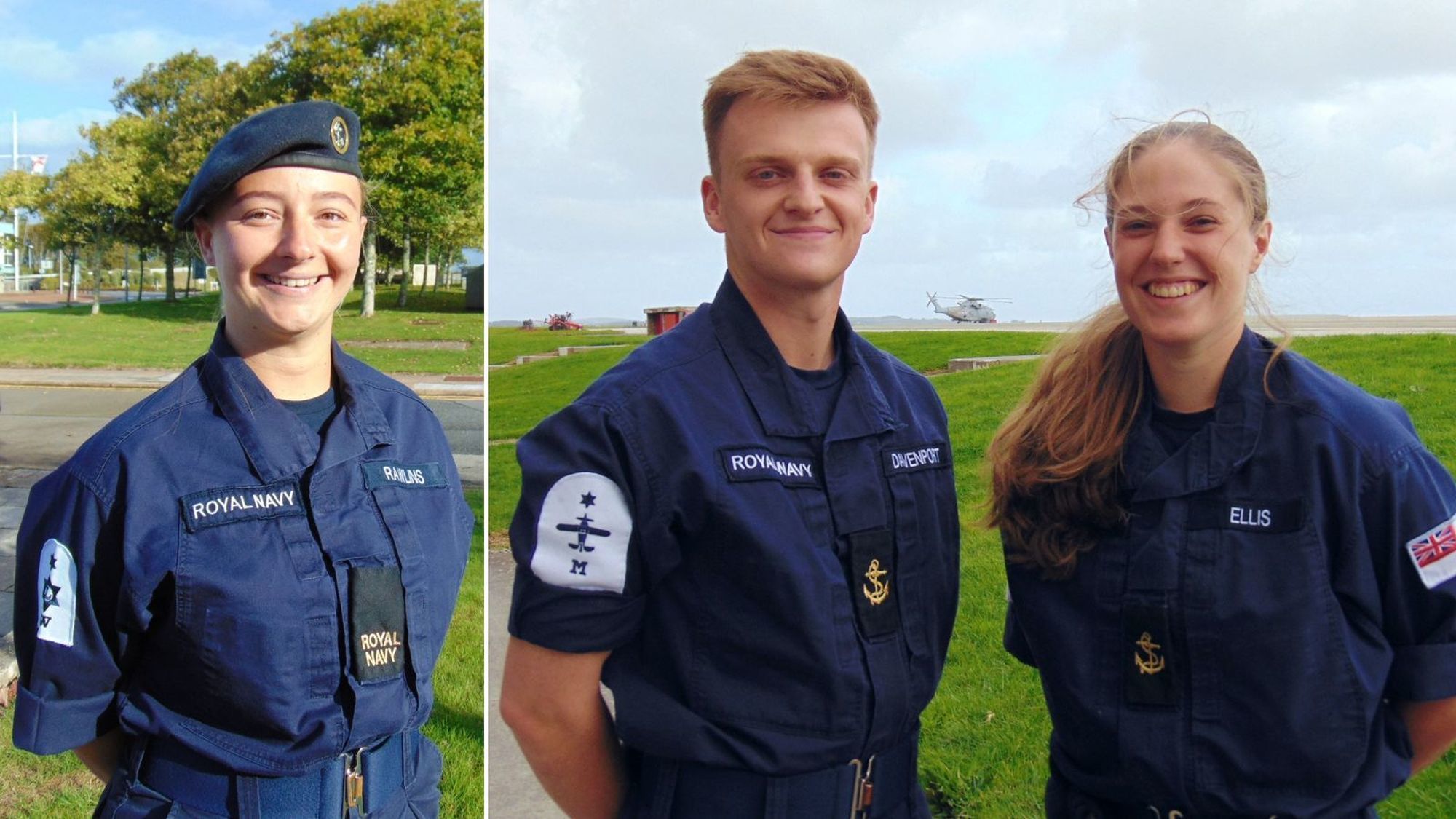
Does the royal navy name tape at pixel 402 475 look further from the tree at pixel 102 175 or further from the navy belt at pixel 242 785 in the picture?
the tree at pixel 102 175

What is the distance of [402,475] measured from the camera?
1982 millimetres

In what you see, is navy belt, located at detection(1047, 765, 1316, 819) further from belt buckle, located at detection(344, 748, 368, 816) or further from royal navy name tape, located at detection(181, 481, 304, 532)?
royal navy name tape, located at detection(181, 481, 304, 532)

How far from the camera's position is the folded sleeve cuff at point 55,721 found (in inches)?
67.2

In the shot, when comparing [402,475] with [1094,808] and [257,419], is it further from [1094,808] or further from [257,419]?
[1094,808]

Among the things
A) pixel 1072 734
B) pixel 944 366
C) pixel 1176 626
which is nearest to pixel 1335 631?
pixel 1176 626

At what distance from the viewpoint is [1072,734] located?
2061mm

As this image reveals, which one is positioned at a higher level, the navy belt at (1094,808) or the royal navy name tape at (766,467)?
the royal navy name tape at (766,467)

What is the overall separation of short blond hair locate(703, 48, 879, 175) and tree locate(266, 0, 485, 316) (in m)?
13.4

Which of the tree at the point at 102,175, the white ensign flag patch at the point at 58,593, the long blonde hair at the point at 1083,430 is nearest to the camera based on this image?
the white ensign flag patch at the point at 58,593

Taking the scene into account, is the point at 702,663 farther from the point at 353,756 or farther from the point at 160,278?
the point at 160,278

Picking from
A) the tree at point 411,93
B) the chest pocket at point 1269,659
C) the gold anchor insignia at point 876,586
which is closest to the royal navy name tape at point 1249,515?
the chest pocket at point 1269,659

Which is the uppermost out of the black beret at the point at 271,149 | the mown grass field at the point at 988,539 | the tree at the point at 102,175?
the tree at the point at 102,175

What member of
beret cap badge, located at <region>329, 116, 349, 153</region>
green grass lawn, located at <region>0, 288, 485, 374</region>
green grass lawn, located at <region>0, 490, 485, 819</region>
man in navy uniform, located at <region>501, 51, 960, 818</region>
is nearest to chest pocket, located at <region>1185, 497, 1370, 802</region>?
man in navy uniform, located at <region>501, 51, 960, 818</region>

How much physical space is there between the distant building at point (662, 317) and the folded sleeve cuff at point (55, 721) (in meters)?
4.17
